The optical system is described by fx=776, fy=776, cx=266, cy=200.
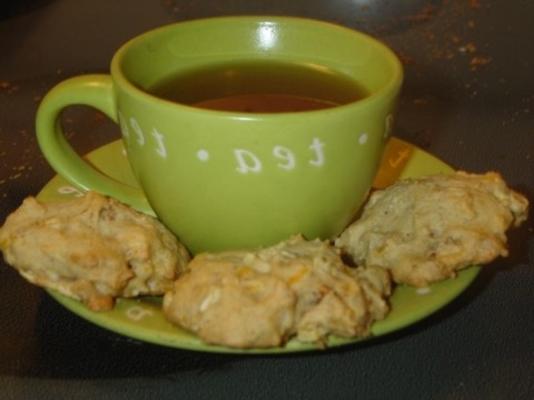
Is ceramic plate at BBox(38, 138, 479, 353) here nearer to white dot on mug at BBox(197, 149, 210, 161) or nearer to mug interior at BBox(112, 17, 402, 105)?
white dot on mug at BBox(197, 149, 210, 161)

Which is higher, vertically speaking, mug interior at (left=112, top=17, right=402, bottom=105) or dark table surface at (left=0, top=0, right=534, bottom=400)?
mug interior at (left=112, top=17, right=402, bottom=105)

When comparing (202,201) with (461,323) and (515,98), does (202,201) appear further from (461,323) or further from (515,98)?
(515,98)

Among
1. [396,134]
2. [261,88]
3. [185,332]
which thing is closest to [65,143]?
[261,88]

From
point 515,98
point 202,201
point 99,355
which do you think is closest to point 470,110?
point 515,98

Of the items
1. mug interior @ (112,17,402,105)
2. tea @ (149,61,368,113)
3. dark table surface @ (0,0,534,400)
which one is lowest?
dark table surface @ (0,0,534,400)

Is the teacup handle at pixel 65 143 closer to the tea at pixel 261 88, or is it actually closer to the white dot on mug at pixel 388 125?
the tea at pixel 261 88

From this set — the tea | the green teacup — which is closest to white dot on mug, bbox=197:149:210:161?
the green teacup

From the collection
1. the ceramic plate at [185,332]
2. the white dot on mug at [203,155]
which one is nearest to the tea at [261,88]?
the white dot on mug at [203,155]

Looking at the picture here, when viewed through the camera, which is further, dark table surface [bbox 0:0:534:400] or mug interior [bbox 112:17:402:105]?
mug interior [bbox 112:17:402:105]
